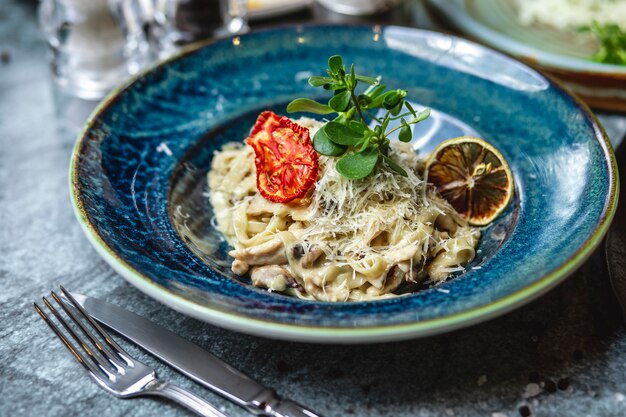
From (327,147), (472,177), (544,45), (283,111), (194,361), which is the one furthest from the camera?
(544,45)

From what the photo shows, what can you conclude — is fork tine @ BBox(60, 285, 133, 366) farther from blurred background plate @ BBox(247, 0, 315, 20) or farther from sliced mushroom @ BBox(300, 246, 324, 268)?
blurred background plate @ BBox(247, 0, 315, 20)

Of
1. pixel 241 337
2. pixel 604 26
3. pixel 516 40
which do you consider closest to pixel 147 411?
pixel 241 337

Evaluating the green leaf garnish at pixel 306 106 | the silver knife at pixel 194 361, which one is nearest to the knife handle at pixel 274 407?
the silver knife at pixel 194 361

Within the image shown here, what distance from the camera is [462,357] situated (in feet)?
6.81

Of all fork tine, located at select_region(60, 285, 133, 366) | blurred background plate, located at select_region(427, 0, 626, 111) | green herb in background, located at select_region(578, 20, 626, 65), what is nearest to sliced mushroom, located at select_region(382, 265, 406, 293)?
fork tine, located at select_region(60, 285, 133, 366)

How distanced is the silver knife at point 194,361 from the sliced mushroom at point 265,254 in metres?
0.34

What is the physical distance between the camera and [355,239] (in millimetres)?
2260

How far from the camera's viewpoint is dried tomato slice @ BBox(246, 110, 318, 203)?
2.34 meters

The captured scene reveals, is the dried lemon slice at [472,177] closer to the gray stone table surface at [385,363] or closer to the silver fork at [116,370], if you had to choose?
the gray stone table surface at [385,363]

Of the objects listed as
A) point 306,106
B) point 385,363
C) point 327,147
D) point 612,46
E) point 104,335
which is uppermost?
point 306,106

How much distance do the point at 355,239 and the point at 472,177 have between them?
21.2 inches

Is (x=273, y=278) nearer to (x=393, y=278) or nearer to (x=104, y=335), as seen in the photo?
(x=393, y=278)

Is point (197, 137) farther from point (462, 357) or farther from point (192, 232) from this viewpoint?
point (462, 357)

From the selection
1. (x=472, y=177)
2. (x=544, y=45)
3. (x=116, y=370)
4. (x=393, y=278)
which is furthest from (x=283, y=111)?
(x=544, y=45)
